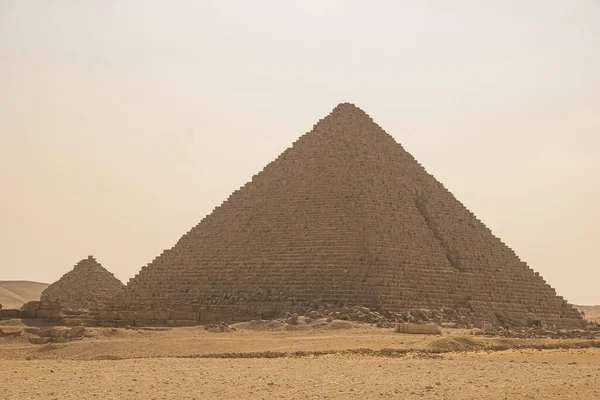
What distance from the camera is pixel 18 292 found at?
109m

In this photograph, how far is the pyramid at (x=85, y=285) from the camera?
57.6 m

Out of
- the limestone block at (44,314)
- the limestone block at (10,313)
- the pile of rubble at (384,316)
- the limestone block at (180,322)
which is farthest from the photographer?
the pile of rubble at (384,316)

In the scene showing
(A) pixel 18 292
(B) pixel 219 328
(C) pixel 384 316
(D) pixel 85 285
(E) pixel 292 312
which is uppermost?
(A) pixel 18 292

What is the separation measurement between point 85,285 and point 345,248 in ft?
77.4

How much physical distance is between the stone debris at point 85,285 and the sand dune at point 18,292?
3777 cm

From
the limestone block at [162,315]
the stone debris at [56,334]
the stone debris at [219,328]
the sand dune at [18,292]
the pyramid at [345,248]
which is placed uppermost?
the sand dune at [18,292]

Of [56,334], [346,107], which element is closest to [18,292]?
[346,107]

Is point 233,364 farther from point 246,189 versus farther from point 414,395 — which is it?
point 246,189

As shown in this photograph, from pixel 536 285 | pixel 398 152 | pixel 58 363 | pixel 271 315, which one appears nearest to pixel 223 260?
pixel 271 315

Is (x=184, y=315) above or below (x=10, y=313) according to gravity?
above

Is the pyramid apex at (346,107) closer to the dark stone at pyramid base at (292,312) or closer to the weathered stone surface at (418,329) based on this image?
the dark stone at pyramid base at (292,312)

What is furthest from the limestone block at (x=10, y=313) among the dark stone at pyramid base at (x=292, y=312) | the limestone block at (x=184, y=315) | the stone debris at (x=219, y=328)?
the stone debris at (x=219, y=328)

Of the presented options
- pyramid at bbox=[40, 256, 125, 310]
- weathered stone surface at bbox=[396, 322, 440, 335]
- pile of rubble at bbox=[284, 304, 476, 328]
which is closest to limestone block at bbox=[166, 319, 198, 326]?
pile of rubble at bbox=[284, 304, 476, 328]

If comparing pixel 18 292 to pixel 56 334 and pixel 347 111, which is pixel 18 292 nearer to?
pixel 347 111
